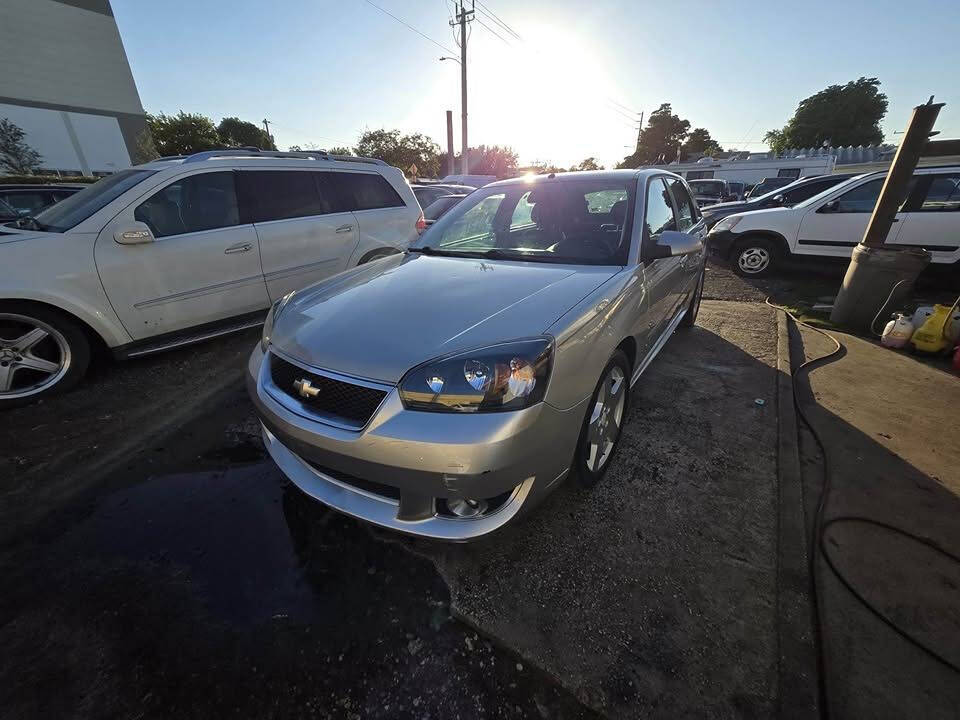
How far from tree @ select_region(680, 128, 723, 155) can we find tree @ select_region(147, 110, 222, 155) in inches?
2011

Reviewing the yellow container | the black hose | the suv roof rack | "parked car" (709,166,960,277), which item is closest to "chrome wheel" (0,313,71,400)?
the suv roof rack

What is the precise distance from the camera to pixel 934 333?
3.62 m

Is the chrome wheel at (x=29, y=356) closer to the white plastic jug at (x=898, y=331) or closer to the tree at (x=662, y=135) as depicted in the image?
the white plastic jug at (x=898, y=331)

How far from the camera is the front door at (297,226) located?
3.86m

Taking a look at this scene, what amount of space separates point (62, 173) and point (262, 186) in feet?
138

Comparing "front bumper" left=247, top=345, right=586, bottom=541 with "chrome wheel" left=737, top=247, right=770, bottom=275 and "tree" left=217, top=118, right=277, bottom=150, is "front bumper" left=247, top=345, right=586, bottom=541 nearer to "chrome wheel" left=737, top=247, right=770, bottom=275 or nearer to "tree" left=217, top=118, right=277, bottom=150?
"chrome wheel" left=737, top=247, right=770, bottom=275

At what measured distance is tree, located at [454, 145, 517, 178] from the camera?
44.5 metres

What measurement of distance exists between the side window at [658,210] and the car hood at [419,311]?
2.23ft

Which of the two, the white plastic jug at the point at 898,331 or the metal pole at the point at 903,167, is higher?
the metal pole at the point at 903,167

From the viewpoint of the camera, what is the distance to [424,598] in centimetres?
160

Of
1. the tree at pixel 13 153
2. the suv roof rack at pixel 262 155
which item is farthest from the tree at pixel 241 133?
the suv roof rack at pixel 262 155

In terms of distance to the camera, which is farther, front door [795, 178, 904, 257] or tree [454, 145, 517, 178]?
tree [454, 145, 517, 178]

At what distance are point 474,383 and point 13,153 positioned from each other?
38432mm

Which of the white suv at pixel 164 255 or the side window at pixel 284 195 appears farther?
the side window at pixel 284 195
